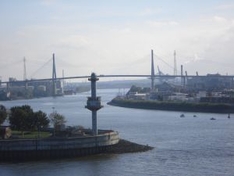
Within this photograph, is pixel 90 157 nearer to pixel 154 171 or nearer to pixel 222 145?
pixel 154 171

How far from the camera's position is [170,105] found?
21.5 metres

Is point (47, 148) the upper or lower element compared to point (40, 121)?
lower

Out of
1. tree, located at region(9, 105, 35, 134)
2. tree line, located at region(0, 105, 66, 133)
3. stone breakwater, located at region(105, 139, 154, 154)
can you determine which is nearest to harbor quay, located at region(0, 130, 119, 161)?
stone breakwater, located at region(105, 139, 154, 154)

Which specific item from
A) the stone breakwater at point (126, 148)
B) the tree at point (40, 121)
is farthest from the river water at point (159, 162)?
the tree at point (40, 121)

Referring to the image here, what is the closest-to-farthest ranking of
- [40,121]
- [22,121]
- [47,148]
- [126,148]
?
[47,148]
[126,148]
[22,121]
[40,121]

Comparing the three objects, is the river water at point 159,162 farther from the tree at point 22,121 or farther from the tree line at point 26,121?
the tree at point 22,121

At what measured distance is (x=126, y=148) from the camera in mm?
8773

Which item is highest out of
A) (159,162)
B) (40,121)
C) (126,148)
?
(40,121)

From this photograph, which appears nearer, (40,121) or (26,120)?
(26,120)

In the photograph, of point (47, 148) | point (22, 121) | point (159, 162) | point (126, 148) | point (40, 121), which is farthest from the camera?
point (40, 121)

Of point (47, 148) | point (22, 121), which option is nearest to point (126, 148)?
point (47, 148)

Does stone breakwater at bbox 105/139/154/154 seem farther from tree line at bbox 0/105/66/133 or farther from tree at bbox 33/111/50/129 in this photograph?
tree at bbox 33/111/50/129

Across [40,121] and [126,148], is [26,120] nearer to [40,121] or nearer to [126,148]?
[40,121]

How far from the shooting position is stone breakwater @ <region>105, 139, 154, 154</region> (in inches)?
339
